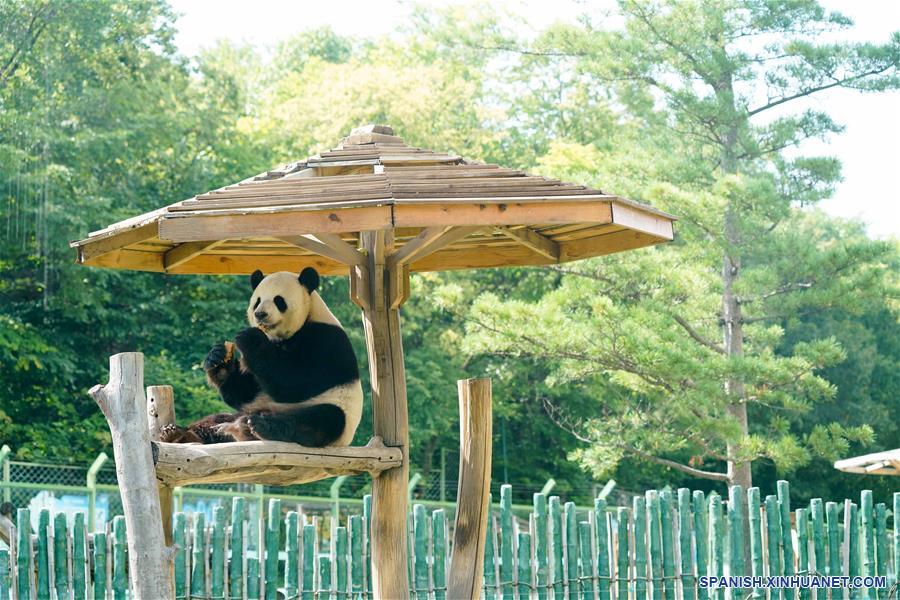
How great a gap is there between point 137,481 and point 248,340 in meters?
1.07

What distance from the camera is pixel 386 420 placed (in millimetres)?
5461

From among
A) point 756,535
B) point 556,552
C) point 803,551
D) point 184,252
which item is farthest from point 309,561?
point 803,551

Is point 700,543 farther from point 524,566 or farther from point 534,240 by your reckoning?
point 534,240

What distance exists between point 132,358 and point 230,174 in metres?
15.1

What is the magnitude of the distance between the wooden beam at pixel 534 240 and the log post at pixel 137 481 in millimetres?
2169

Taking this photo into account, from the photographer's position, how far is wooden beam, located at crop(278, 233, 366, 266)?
532cm

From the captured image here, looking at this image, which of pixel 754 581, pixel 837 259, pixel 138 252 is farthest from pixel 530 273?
pixel 138 252

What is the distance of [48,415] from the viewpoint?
1552cm

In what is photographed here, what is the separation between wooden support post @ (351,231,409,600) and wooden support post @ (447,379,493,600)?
0.26 metres

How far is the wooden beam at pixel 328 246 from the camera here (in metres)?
5.32

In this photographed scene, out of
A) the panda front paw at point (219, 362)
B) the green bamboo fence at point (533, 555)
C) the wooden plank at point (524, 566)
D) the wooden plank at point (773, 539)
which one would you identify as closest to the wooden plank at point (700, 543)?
the green bamboo fence at point (533, 555)

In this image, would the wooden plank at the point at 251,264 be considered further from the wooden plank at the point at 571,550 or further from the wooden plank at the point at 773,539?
the wooden plank at the point at 773,539

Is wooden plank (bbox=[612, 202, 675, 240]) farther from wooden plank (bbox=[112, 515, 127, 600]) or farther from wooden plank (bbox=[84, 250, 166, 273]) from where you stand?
wooden plank (bbox=[112, 515, 127, 600])

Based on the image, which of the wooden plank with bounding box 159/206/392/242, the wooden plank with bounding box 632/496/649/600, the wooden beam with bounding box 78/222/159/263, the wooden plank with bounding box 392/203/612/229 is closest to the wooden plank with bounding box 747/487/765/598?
the wooden plank with bounding box 632/496/649/600
